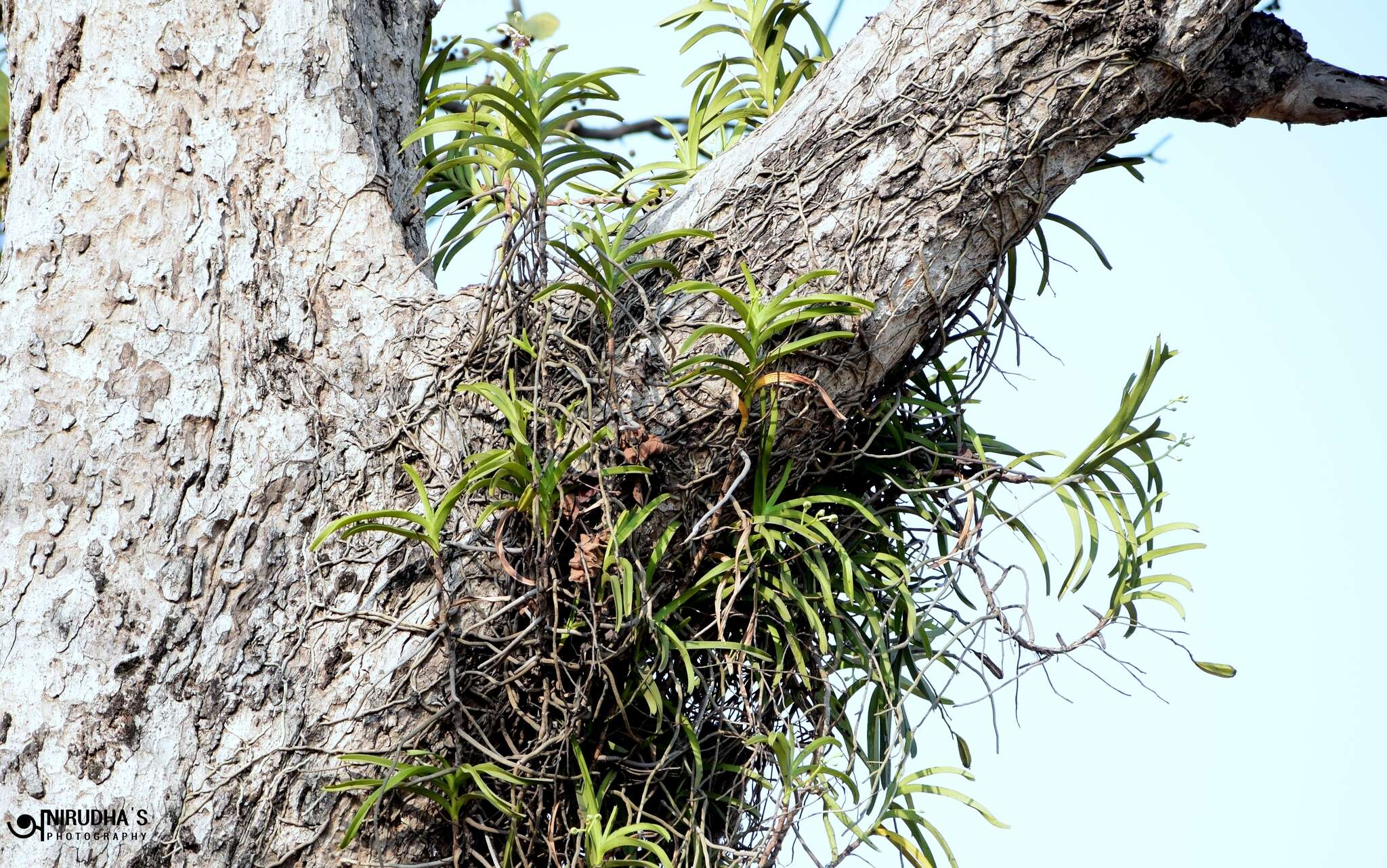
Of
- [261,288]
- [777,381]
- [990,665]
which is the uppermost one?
[261,288]

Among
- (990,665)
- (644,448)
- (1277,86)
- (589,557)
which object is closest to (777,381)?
(644,448)

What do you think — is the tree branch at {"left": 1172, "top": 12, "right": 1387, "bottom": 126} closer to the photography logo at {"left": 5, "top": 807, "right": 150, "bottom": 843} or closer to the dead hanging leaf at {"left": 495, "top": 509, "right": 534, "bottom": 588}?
the dead hanging leaf at {"left": 495, "top": 509, "right": 534, "bottom": 588}

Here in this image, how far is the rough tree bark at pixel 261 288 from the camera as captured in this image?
1.23 metres

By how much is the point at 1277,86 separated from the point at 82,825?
1854 millimetres

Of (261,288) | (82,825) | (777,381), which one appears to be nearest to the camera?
(82,825)

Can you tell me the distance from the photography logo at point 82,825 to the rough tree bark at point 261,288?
11mm

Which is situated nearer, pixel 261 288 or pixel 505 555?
pixel 505 555

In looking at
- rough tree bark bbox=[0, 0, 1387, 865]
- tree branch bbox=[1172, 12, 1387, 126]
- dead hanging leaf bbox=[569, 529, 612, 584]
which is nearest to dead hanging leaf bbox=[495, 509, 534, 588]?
dead hanging leaf bbox=[569, 529, 612, 584]

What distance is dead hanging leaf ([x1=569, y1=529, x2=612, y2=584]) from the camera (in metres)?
1.27

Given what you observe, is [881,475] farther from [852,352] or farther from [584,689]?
[584,689]

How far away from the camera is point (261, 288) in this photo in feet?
4.69

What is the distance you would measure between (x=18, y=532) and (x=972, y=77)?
1347mm

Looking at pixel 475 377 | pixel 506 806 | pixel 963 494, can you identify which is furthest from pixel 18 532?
pixel 963 494

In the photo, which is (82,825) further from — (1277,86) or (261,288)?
(1277,86)
